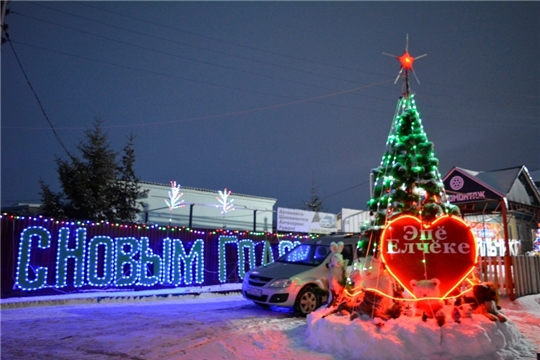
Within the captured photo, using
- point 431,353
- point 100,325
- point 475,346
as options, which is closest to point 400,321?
point 431,353

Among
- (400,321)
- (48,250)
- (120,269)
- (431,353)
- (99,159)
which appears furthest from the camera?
(99,159)

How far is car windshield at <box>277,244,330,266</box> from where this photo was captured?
10641 millimetres

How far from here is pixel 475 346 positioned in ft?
19.3

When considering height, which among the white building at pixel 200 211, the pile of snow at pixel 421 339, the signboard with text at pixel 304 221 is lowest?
the pile of snow at pixel 421 339

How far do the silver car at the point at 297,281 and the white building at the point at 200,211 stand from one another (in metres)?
12.0

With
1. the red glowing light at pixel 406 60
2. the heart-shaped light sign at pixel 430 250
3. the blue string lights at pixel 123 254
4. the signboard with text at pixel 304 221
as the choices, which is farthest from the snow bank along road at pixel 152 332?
the signboard with text at pixel 304 221

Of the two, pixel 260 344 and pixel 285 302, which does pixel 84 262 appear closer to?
pixel 285 302

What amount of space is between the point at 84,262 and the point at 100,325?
515cm

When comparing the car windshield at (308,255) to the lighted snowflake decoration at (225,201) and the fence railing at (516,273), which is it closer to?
the fence railing at (516,273)

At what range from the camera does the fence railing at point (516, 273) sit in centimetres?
1187

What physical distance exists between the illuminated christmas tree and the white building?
13.8 m

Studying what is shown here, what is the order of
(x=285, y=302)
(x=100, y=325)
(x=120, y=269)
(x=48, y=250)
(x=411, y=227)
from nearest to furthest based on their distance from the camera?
1. (x=411, y=227)
2. (x=100, y=325)
3. (x=285, y=302)
4. (x=48, y=250)
5. (x=120, y=269)

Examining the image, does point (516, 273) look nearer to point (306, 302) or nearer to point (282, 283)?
point (306, 302)

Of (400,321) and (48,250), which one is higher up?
(48,250)
